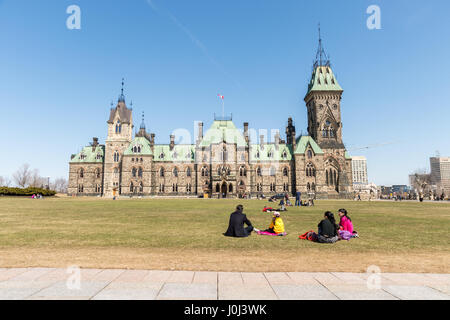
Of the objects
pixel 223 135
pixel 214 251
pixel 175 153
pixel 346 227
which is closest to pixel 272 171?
pixel 223 135

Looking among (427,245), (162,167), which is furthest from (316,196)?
(427,245)

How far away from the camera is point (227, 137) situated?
6638 cm

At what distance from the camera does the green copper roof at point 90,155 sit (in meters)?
70.8

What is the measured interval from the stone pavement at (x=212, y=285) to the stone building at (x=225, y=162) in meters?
56.7

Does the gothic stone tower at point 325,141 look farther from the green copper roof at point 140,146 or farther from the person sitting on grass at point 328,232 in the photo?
the person sitting on grass at point 328,232

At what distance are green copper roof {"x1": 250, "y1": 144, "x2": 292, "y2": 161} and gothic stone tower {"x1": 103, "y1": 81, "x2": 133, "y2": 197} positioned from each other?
34.0m

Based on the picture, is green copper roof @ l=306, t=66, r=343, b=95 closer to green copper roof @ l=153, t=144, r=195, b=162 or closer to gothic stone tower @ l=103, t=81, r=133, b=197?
green copper roof @ l=153, t=144, r=195, b=162

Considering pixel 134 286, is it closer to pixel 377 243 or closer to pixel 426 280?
pixel 426 280

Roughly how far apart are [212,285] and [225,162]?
59.6 metres

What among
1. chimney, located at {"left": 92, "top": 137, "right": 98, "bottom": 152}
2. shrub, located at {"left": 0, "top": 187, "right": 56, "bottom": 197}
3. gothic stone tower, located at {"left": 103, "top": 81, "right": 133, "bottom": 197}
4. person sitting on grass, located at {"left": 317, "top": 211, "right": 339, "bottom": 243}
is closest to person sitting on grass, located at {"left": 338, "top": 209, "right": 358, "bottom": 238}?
person sitting on grass, located at {"left": 317, "top": 211, "right": 339, "bottom": 243}

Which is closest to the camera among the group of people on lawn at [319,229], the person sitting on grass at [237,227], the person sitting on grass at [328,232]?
the person sitting on grass at [328,232]

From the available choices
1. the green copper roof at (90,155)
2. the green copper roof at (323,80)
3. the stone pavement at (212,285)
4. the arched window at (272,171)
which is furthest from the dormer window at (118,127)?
the stone pavement at (212,285)

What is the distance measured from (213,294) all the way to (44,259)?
5.33 metres

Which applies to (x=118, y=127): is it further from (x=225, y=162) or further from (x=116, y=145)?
(x=225, y=162)
